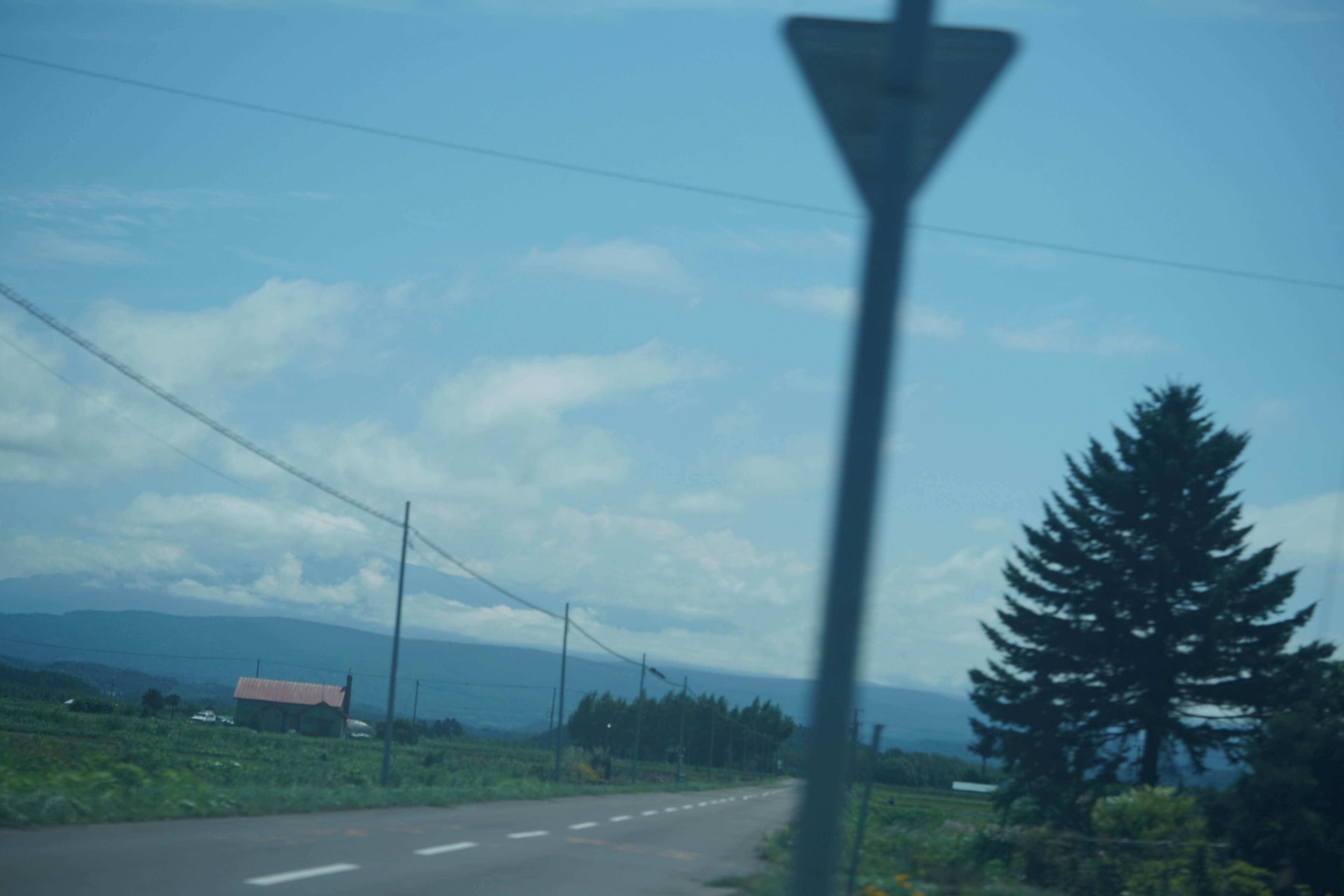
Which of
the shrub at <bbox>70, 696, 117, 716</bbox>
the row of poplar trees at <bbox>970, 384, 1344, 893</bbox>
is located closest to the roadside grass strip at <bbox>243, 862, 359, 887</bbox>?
the row of poplar trees at <bbox>970, 384, 1344, 893</bbox>

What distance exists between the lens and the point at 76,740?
1816 inches

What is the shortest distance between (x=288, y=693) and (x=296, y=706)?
4.79 metres

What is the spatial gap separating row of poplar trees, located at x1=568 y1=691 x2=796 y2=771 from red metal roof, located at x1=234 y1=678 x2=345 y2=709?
118ft

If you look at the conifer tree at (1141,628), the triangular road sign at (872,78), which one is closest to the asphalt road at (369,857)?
the triangular road sign at (872,78)

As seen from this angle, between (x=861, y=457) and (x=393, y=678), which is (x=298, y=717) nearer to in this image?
(x=393, y=678)

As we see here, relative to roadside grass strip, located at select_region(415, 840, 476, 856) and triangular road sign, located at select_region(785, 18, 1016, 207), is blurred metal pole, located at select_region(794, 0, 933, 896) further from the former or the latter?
roadside grass strip, located at select_region(415, 840, 476, 856)

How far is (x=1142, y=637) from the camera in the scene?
31.7 meters

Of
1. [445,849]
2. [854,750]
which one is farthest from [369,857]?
[854,750]

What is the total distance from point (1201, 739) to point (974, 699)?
6503 mm

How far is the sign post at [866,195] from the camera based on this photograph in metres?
2.57

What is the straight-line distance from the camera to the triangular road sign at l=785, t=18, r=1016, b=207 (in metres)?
2.88

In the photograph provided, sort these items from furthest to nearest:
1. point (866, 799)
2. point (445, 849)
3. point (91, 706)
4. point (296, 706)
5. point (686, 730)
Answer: point (686, 730)
point (296, 706)
point (91, 706)
point (445, 849)
point (866, 799)

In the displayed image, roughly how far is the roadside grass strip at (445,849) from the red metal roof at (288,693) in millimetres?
116893

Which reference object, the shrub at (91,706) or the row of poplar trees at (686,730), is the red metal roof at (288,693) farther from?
the shrub at (91,706)
